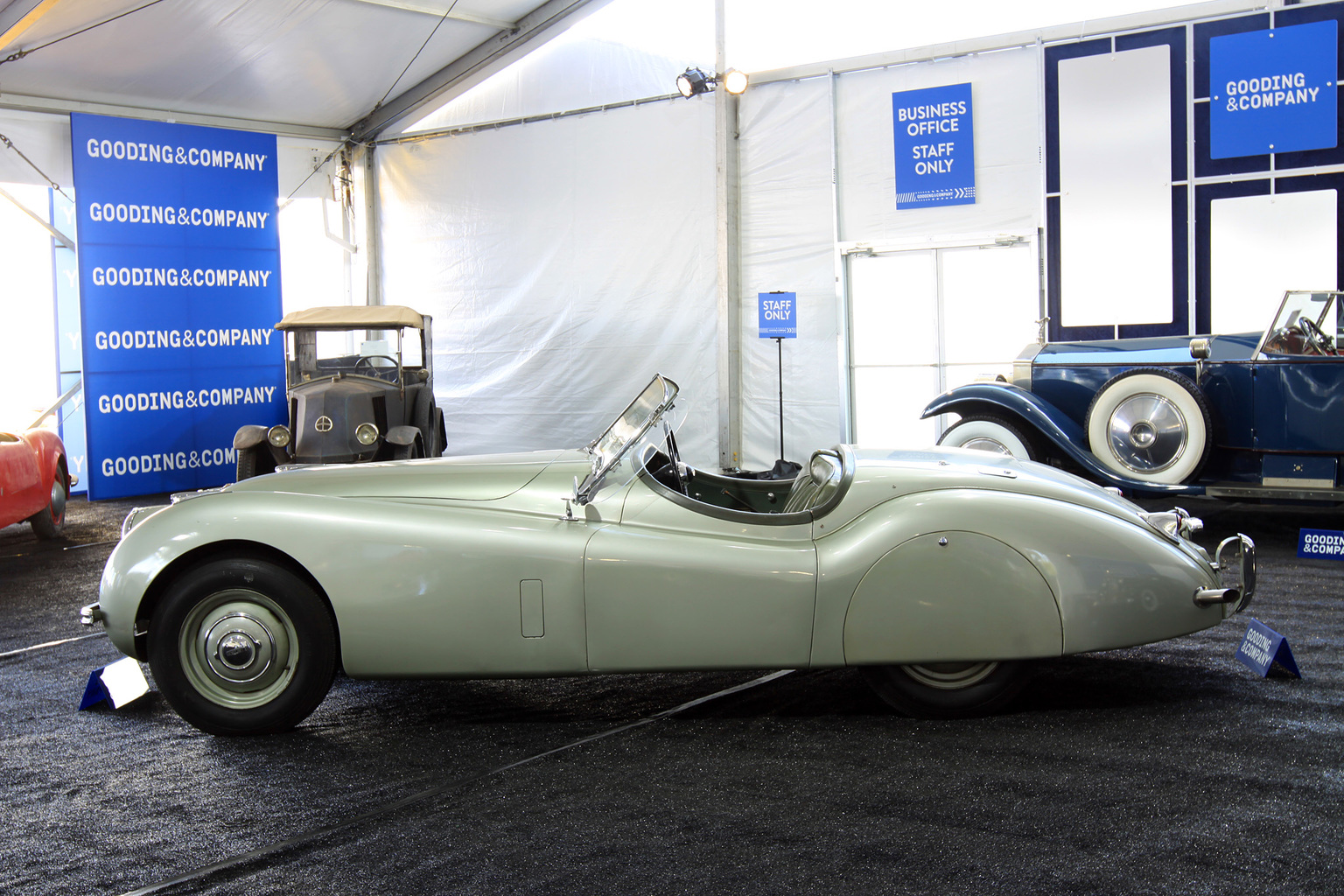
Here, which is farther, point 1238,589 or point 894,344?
point 894,344

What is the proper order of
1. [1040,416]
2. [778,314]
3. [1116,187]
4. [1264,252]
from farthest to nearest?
[778,314] < [1116,187] < [1264,252] < [1040,416]

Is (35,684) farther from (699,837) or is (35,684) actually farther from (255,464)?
(255,464)

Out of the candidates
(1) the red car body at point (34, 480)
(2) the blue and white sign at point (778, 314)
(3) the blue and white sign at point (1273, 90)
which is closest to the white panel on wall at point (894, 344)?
(2) the blue and white sign at point (778, 314)

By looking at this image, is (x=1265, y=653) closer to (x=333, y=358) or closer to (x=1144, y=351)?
(x=1144, y=351)

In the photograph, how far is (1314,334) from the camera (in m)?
6.27

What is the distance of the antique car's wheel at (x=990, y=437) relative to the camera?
279 inches

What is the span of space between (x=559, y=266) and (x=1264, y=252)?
6.80 meters

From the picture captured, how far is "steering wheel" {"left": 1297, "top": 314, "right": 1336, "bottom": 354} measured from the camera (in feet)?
20.5

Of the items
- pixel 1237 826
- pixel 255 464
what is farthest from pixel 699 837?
pixel 255 464

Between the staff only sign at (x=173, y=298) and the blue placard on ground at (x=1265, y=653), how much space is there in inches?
368

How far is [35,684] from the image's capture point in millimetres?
3947

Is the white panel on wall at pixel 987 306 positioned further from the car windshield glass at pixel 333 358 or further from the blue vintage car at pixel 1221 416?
the car windshield glass at pixel 333 358

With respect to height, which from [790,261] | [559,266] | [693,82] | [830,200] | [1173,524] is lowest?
[1173,524]

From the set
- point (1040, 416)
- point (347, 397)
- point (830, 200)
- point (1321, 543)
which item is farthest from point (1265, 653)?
point (830, 200)
